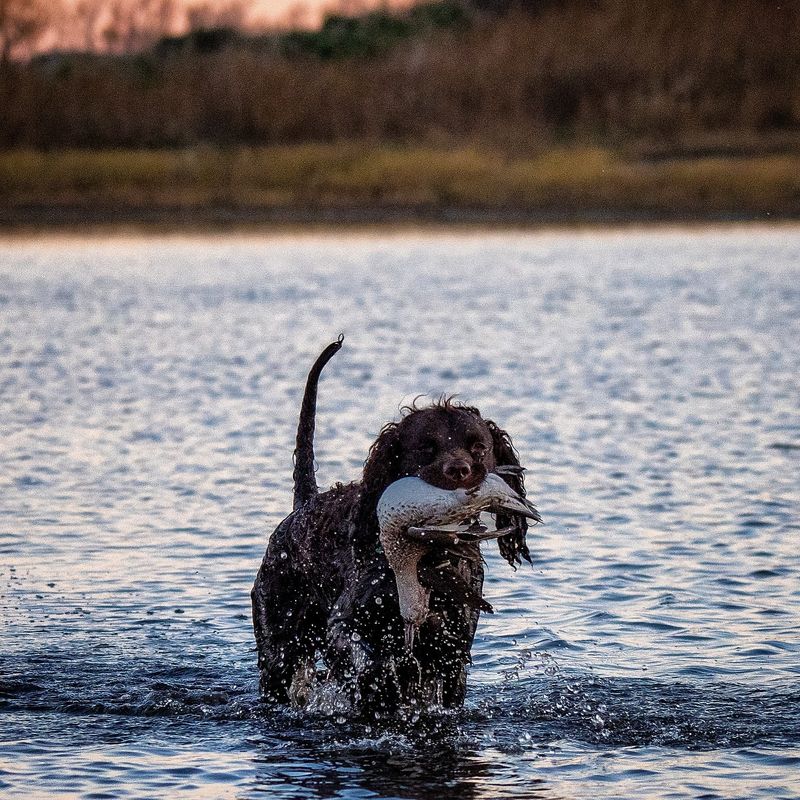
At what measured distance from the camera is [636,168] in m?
47.2

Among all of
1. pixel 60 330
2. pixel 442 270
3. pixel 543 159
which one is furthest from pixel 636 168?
pixel 60 330

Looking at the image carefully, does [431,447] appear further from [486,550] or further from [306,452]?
[486,550]

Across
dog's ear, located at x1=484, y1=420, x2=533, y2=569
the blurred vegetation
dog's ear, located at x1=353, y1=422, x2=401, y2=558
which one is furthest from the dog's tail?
the blurred vegetation

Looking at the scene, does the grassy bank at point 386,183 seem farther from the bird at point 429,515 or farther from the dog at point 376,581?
the bird at point 429,515

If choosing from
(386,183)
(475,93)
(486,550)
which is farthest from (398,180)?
(486,550)

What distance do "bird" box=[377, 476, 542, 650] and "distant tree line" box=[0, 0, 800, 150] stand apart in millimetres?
44451

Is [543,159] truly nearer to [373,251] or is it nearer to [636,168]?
[636,168]

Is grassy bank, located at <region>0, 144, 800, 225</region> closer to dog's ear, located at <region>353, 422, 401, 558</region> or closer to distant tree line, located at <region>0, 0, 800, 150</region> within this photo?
distant tree line, located at <region>0, 0, 800, 150</region>

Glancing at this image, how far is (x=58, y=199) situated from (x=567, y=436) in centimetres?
3603

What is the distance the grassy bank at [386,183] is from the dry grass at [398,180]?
0.03 meters

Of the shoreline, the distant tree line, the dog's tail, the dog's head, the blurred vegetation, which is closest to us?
the dog's head

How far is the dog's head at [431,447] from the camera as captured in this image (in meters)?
6.58

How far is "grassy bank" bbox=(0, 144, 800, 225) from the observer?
45.2m

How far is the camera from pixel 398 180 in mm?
47250
